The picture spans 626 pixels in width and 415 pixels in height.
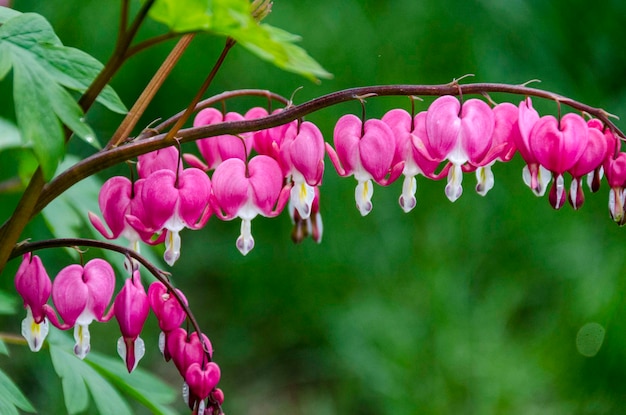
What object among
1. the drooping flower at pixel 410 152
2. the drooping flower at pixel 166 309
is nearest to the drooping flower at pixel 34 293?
the drooping flower at pixel 166 309

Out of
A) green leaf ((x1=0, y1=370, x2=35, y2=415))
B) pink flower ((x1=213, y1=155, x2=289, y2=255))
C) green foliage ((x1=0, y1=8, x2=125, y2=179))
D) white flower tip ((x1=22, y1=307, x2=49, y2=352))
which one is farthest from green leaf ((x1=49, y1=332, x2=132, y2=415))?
green foliage ((x1=0, y1=8, x2=125, y2=179))

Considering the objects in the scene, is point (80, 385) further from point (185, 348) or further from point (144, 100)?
point (144, 100)

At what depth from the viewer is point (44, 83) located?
2.04 feet

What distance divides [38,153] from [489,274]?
2.40 metres

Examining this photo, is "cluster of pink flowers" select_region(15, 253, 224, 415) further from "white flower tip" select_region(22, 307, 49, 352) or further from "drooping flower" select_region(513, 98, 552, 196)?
"drooping flower" select_region(513, 98, 552, 196)

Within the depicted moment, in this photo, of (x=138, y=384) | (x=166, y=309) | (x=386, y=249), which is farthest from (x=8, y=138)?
(x=386, y=249)

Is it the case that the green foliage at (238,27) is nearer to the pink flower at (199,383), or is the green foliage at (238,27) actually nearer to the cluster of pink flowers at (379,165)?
the cluster of pink flowers at (379,165)

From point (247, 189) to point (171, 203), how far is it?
3.0 inches

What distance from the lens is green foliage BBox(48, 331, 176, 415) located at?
103 cm

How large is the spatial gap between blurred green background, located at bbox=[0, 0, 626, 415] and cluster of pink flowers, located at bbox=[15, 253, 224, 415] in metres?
1.69

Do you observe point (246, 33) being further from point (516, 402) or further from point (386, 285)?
point (386, 285)

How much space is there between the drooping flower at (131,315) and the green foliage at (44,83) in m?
0.17

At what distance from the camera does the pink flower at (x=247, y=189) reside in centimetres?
78

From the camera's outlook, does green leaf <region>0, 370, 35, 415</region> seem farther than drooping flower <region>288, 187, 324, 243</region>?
No
